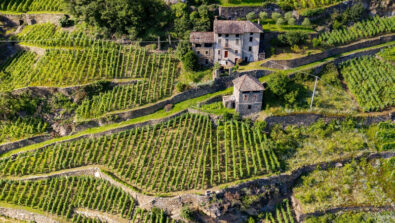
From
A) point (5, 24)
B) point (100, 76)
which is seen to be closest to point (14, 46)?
point (5, 24)

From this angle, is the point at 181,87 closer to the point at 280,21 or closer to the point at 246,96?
the point at 246,96

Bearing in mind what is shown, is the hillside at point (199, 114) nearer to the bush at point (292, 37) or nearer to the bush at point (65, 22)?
the bush at point (292, 37)

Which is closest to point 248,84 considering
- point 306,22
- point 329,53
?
point 329,53

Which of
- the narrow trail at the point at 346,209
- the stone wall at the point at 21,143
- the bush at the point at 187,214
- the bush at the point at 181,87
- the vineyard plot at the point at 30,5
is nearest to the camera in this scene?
the bush at the point at 187,214

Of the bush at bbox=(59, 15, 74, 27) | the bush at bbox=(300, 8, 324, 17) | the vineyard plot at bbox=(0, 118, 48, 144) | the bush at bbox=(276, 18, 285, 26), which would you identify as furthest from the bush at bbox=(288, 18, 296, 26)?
the vineyard plot at bbox=(0, 118, 48, 144)

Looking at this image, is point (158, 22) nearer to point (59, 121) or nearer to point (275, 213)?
point (59, 121)

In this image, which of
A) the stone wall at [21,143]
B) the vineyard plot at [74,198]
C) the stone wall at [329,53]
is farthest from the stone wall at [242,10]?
the stone wall at [21,143]
